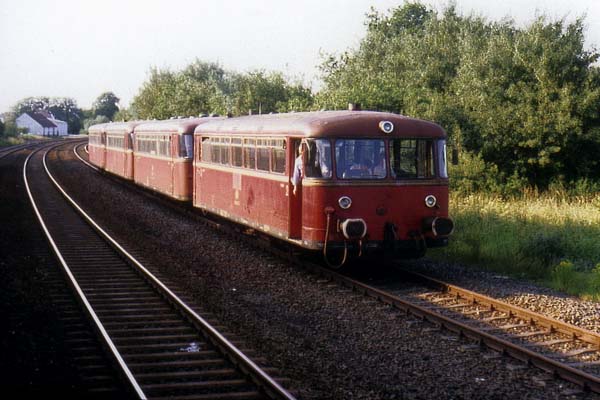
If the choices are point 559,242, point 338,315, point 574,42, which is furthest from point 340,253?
point 574,42

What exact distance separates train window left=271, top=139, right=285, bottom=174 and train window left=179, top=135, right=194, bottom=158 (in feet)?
27.5

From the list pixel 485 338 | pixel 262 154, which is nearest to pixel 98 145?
pixel 262 154

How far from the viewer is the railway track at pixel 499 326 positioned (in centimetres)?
822

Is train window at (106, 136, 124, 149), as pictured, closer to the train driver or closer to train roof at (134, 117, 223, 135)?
train roof at (134, 117, 223, 135)

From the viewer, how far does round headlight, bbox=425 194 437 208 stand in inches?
510

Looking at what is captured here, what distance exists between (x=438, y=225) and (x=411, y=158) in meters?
1.20

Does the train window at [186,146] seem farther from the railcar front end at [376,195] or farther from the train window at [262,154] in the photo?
the railcar front end at [376,195]

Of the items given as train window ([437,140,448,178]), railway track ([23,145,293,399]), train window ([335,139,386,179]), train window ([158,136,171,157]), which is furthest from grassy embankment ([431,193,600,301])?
train window ([158,136,171,157])

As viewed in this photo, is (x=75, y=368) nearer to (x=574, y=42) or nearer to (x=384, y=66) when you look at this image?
(x=574, y=42)

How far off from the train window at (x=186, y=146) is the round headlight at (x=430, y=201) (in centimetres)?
1031

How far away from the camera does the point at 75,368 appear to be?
8000mm

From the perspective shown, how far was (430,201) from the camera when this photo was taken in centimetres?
1298

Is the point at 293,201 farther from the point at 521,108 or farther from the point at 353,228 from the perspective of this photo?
the point at 521,108

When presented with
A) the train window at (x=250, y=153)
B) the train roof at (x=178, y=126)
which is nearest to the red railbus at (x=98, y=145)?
the train roof at (x=178, y=126)
